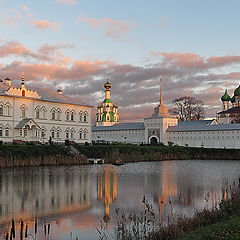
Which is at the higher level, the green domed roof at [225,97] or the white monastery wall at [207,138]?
the green domed roof at [225,97]

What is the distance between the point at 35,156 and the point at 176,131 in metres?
38.3

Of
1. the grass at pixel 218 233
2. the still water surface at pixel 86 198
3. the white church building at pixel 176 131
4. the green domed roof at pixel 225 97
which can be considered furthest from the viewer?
the green domed roof at pixel 225 97

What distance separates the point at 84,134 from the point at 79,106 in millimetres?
3987

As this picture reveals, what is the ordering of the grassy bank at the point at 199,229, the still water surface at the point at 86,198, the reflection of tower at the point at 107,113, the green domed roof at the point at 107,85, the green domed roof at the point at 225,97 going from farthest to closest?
the reflection of tower at the point at 107,113 → the green domed roof at the point at 107,85 → the green domed roof at the point at 225,97 → the still water surface at the point at 86,198 → the grassy bank at the point at 199,229

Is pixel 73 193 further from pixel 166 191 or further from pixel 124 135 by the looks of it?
pixel 124 135

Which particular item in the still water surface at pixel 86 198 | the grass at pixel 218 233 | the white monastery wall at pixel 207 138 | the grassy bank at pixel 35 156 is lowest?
the still water surface at pixel 86 198

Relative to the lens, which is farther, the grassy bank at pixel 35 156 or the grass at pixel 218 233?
the grassy bank at pixel 35 156

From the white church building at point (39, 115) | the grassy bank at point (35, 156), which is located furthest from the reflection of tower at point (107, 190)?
the white church building at point (39, 115)

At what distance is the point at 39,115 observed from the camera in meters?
43.0

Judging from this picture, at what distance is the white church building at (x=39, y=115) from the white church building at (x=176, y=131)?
13629 millimetres

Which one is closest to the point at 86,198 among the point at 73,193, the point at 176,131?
the point at 73,193

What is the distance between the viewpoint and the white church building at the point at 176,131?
57.6 meters

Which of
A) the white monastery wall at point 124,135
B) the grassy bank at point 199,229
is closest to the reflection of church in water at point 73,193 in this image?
the grassy bank at point 199,229

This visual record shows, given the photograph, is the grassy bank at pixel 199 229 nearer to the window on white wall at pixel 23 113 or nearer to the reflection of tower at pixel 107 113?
the window on white wall at pixel 23 113
